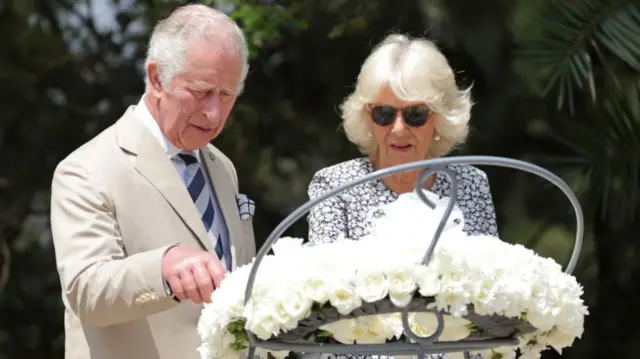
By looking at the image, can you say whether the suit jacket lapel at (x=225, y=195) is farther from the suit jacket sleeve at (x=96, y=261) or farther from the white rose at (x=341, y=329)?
the white rose at (x=341, y=329)

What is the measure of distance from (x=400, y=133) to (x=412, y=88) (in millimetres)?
121

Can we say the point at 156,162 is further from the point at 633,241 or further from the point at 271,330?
the point at 633,241

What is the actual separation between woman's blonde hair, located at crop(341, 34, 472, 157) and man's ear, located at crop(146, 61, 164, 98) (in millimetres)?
584

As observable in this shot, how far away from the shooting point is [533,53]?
5.84 metres

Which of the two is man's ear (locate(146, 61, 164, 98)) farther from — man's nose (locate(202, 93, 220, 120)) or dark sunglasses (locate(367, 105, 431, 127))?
dark sunglasses (locate(367, 105, 431, 127))

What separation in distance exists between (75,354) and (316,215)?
26.7 inches

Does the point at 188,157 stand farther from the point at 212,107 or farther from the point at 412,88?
the point at 412,88

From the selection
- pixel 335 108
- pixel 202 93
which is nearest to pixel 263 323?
pixel 202 93

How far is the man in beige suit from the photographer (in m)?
2.64

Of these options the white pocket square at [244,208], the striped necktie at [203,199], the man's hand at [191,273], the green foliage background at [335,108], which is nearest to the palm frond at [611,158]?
the green foliage background at [335,108]

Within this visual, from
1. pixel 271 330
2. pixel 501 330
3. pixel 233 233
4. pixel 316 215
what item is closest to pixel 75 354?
pixel 233 233

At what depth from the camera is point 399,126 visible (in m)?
3.18

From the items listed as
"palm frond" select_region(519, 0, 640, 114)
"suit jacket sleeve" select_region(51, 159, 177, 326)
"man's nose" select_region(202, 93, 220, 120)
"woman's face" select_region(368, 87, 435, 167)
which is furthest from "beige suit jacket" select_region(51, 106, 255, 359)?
"palm frond" select_region(519, 0, 640, 114)

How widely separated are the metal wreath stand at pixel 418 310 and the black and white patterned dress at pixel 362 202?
33.6 inches
